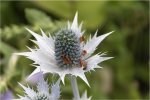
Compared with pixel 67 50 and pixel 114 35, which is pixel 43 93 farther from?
pixel 114 35

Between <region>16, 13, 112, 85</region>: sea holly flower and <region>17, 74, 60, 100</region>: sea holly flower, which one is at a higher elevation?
<region>16, 13, 112, 85</region>: sea holly flower

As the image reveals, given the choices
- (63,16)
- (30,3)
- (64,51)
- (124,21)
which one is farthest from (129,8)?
(64,51)

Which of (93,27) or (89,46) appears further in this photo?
(93,27)

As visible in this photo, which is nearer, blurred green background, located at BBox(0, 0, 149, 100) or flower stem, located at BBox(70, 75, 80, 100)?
flower stem, located at BBox(70, 75, 80, 100)

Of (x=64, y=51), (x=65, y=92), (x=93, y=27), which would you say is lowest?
(x=65, y=92)

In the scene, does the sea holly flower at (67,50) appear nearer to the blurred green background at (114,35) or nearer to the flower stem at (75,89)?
the flower stem at (75,89)

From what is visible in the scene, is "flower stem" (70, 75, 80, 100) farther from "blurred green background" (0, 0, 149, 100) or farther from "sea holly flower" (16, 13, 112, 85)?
"blurred green background" (0, 0, 149, 100)

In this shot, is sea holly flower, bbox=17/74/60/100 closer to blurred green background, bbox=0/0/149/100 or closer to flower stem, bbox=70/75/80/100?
flower stem, bbox=70/75/80/100

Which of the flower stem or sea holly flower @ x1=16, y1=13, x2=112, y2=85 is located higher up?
sea holly flower @ x1=16, y1=13, x2=112, y2=85

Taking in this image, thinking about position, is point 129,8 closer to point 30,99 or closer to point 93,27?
point 93,27

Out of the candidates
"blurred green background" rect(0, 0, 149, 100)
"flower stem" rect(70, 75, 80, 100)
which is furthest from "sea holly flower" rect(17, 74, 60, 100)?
"blurred green background" rect(0, 0, 149, 100)

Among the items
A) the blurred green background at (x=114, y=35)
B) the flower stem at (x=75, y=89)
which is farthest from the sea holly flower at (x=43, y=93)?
the blurred green background at (x=114, y=35)
